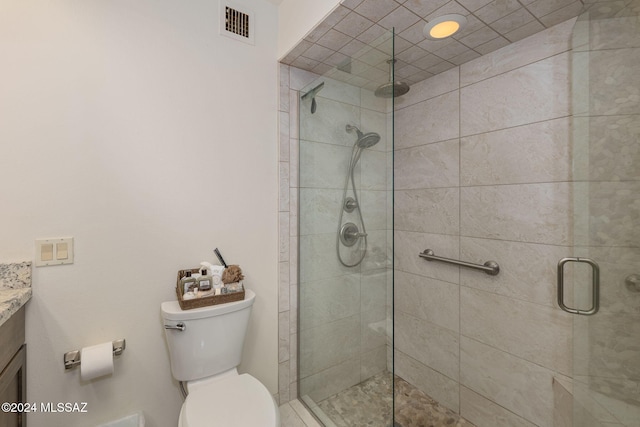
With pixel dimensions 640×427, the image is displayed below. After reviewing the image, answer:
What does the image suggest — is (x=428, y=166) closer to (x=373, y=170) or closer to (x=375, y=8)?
(x=373, y=170)

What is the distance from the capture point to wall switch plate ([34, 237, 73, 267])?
3.71 feet

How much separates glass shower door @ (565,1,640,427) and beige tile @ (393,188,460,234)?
0.60 metres

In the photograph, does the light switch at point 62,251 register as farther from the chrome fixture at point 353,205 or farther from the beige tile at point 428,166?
the beige tile at point 428,166

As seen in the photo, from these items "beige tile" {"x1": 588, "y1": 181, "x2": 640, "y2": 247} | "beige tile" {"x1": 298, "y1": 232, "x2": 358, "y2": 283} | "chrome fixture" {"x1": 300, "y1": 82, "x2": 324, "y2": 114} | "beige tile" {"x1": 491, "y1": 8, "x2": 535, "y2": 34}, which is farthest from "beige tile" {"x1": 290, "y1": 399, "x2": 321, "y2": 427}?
"beige tile" {"x1": 491, "y1": 8, "x2": 535, "y2": 34}

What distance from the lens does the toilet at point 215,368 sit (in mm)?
1051

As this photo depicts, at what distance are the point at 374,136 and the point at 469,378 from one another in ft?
5.11

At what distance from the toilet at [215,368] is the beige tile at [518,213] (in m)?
1.35

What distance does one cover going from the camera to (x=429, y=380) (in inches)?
75.0

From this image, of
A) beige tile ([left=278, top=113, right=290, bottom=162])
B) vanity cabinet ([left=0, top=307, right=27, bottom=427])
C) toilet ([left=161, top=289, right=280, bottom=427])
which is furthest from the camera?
beige tile ([left=278, top=113, right=290, bottom=162])

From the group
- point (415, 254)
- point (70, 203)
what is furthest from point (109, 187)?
point (415, 254)

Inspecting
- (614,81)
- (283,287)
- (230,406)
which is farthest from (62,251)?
(614,81)

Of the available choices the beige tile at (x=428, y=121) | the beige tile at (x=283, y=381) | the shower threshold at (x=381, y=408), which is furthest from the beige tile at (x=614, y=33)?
the beige tile at (x=283, y=381)

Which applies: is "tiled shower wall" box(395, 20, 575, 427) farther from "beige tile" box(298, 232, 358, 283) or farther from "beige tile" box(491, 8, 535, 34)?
"beige tile" box(298, 232, 358, 283)

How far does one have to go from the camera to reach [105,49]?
1.23m
